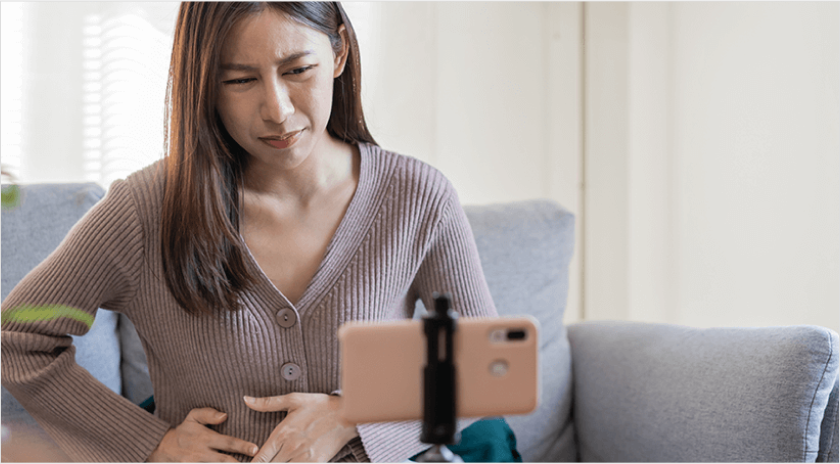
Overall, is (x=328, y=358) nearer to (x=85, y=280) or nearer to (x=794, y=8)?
(x=85, y=280)

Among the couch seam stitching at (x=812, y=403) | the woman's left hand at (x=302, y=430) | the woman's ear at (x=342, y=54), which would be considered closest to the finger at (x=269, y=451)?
the woman's left hand at (x=302, y=430)

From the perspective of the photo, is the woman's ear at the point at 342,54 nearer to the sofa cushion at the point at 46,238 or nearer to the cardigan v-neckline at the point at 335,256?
the cardigan v-neckline at the point at 335,256

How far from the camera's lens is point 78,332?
2.46ft

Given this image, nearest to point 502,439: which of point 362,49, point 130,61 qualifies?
point 362,49

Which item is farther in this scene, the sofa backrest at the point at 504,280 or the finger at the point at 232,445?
the sofa backrest at the point at 504,280

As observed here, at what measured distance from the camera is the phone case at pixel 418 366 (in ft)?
1.16

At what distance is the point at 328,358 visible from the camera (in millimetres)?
744

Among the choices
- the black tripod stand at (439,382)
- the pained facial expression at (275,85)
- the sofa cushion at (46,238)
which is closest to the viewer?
the black tripod stand at (439,382)

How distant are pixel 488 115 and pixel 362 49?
275mm

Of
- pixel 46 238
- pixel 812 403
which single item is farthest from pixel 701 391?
pixel 46 238

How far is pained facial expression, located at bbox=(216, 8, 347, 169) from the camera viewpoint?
681 mm

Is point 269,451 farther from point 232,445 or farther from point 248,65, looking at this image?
point 248,65

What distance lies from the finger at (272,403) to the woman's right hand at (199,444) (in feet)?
0.13

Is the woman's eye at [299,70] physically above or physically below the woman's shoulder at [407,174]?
above
